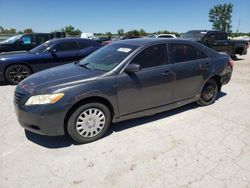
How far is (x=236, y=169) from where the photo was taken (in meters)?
2.82

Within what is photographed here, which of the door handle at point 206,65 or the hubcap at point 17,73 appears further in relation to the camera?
the hubcap at point 17,73

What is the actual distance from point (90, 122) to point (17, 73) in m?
4.97

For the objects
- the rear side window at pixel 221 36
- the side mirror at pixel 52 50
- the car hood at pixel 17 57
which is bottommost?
the rear side window at pixel 221 36

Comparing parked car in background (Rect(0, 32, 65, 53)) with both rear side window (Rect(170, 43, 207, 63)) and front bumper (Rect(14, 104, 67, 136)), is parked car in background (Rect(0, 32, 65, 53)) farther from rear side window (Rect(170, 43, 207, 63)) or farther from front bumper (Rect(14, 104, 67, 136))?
rear side window (Rect(170, 43, 207, 63))

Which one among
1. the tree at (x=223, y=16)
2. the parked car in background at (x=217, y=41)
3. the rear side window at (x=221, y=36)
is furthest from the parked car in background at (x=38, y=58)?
the tree at (x=223, y=16)

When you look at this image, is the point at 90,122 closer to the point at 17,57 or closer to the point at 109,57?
the point at 109,57

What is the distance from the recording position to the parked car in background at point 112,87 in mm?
3170

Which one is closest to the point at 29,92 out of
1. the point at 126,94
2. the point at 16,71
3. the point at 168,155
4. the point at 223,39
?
the point at 126,94

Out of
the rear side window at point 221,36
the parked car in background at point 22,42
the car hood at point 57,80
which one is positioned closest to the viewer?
the car hood at point 57,80

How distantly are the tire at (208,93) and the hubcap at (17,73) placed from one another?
5535 mm

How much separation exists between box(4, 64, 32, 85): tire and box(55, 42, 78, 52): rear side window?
126 cm

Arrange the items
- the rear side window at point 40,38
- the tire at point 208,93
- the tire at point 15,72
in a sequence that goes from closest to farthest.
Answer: the tire at point 208,93
the tire at point 15,72
the rear side window at point 40,38

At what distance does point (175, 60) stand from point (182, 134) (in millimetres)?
1399

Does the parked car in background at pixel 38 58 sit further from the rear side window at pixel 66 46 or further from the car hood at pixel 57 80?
the car hood at pixel 57 80
